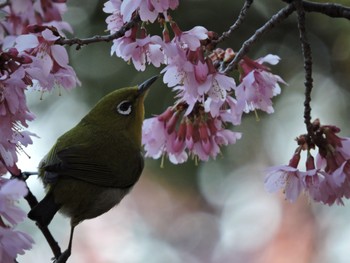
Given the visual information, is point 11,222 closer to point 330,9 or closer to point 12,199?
point 12,199

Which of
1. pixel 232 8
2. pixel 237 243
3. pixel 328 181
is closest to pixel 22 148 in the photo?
pixel 328 181

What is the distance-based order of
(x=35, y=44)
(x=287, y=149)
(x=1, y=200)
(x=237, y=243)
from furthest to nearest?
(x=237, y=243), (x=287, y=149), (x=35, y=44), (x=1, y=200)

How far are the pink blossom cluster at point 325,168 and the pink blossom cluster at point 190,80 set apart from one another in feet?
0.57

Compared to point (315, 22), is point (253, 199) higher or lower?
lower

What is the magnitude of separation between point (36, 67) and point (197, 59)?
0.34 metres

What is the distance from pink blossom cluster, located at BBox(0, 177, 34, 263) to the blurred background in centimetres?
176

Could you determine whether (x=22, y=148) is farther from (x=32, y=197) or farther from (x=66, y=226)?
(x=66, y=226)

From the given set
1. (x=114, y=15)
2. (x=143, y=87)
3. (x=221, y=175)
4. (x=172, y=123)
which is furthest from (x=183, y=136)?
(x=221, y=175)

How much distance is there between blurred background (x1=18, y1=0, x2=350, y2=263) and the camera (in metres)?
3.39

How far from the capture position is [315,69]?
3590mm

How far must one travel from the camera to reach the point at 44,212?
63.2 inches

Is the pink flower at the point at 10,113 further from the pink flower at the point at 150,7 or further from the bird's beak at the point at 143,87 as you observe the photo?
the bird's beak at the point at 143,87

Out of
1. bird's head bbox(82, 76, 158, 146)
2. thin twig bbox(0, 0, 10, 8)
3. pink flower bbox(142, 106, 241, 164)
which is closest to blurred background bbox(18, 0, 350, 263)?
bird's head bbox(82, 76, 158, 146)

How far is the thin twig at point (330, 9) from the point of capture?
145 cm
